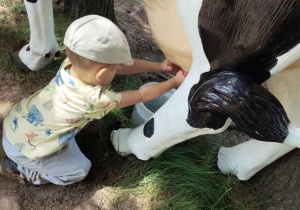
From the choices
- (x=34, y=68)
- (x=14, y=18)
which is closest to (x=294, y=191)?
(x=34, y=68)

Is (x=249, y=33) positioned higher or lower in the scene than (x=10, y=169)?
higher

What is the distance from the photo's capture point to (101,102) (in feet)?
4.75

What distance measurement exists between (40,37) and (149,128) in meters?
0.75

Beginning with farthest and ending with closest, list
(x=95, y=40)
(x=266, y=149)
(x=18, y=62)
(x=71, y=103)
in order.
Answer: (x=18, y=62)
(x=266, y=149)
(x=71, y=103)
(x=95, y=40)

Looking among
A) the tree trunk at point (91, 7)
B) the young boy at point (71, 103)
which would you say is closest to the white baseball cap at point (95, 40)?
the young boy at point (71, 103)

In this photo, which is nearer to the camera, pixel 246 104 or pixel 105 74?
pixel 246 104

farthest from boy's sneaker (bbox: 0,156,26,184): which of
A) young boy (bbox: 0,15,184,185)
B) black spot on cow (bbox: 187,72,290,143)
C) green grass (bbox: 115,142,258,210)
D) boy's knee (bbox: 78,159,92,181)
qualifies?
black spot on cow (bbox: 187,72,290,143)

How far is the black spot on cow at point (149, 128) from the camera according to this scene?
155cm

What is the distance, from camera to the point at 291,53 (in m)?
1.05

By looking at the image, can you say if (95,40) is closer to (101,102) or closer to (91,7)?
(101,102)

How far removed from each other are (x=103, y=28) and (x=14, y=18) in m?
1.28

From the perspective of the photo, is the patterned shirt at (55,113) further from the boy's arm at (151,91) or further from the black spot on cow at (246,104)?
the black spot on cow at (246,104)

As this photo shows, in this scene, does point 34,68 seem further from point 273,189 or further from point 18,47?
point 273,189

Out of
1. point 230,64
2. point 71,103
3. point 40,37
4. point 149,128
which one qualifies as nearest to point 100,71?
point 71,103
